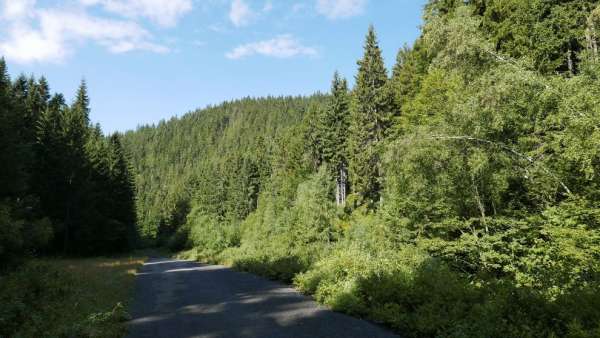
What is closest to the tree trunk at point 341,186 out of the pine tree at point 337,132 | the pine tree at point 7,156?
the pine tree at point 337,132

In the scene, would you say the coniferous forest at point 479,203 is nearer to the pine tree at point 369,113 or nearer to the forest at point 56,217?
the forest at point 56,217

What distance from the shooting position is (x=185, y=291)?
16.0 metres

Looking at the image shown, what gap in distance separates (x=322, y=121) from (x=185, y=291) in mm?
35387

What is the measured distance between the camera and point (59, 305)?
1207 centimetres

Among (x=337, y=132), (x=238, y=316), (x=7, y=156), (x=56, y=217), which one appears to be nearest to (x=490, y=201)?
(x=238, y=316)

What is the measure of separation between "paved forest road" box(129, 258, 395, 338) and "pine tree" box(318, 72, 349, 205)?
1251 inches

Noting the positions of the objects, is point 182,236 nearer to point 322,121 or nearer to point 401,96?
point 322,121

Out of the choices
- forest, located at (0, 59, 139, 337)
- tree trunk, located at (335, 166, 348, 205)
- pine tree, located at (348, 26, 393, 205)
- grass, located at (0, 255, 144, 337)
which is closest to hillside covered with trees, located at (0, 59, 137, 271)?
forest, located at (0, 59, 139, 337)

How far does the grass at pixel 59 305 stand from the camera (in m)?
9.02

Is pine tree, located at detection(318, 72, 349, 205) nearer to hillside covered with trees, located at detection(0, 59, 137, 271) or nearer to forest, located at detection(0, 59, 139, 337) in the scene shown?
forest, located at detection(0, 59, 139, 337)

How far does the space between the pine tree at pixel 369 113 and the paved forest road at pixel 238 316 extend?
22200mm

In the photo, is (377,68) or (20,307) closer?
(20,307)

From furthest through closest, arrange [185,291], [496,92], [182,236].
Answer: [182,236] → [185,291] → [496,92]

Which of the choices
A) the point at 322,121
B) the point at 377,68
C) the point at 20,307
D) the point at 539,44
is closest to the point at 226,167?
the point at 322,121
